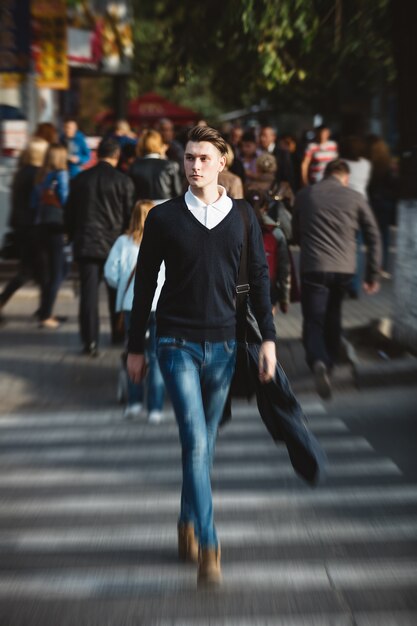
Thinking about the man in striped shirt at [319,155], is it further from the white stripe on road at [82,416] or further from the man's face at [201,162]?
the man's face at [201,162]

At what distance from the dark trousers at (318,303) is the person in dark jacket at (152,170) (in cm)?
246

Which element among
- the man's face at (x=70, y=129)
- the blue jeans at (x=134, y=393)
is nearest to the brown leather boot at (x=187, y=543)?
the blue jeans at (x=134, y=393)

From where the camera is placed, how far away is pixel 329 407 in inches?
339

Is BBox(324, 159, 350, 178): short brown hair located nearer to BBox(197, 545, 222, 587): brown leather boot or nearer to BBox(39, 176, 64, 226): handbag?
BBox(39, 176, 64, 226): handbag

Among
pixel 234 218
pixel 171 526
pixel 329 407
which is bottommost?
pixel 329 407

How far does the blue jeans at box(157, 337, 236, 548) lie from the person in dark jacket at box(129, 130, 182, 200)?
6364 millimetres

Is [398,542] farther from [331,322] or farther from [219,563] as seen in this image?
[331,322]

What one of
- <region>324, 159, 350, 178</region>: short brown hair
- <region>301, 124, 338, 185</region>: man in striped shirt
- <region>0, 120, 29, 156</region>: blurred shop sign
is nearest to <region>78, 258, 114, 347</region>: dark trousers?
<region>324, 159, 350, 178</region>: short brown hair

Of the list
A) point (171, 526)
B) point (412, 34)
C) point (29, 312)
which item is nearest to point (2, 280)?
point (29, 312)

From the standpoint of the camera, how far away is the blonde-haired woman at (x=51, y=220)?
460 inches

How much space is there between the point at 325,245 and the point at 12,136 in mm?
8984

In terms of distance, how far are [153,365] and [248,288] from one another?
308cm

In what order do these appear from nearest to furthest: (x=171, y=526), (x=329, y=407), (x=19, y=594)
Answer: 1. (x=19, y=594)
2. (x=171, y=526)
3. (x=329, y=407)

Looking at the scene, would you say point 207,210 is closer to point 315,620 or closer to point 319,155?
point 315,620
